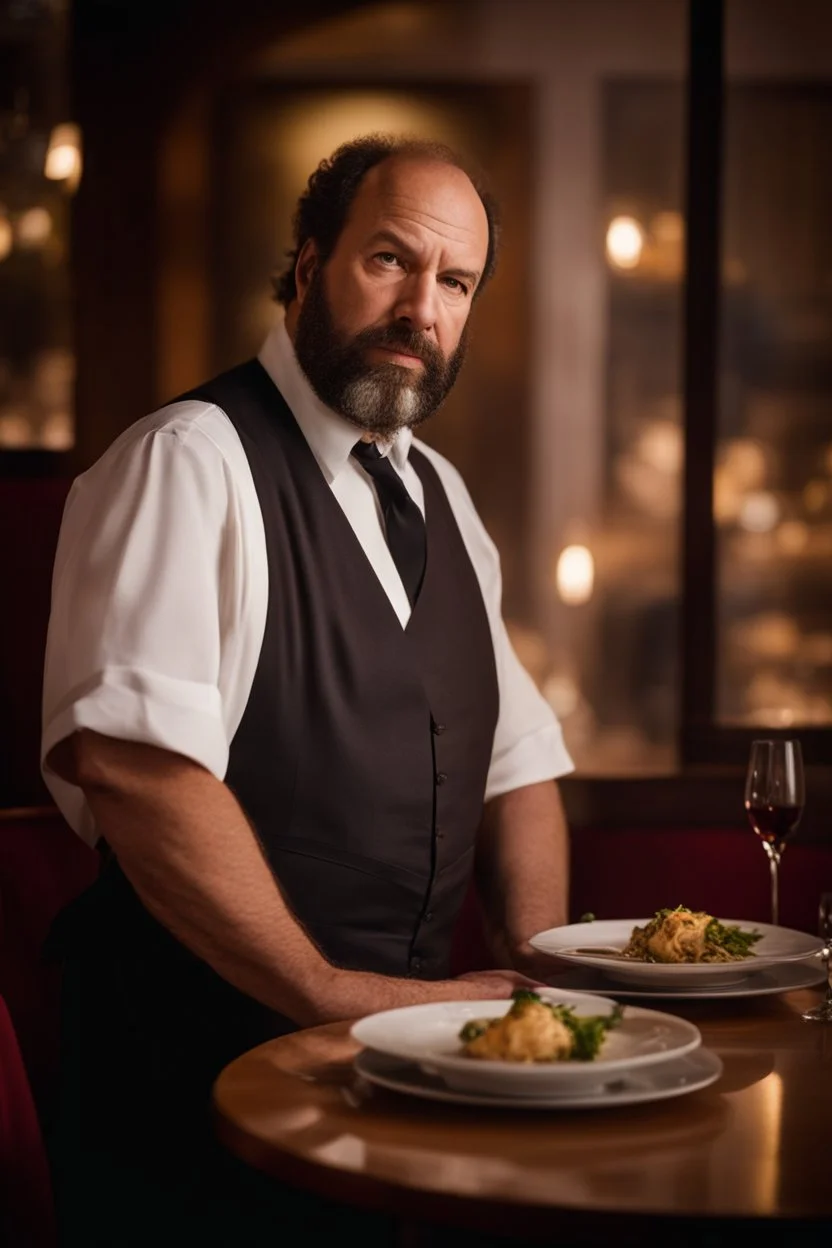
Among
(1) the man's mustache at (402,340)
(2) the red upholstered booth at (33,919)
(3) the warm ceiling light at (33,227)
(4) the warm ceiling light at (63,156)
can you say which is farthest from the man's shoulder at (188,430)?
(3) the warm ceiling light at (33,227)

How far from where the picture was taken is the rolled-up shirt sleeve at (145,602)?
1.59 m

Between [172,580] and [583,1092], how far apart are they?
2.40 feet

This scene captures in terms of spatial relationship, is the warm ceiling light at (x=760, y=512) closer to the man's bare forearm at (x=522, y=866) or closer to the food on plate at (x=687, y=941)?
the man's bare forearm at (x=522, y=866)

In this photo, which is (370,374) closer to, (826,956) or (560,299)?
(826,956)

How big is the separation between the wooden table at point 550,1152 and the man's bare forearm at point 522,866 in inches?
28.3

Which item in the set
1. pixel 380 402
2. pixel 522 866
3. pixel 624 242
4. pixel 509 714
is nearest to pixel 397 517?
pixel 380 402

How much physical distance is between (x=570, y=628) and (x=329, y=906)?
342 centimetres

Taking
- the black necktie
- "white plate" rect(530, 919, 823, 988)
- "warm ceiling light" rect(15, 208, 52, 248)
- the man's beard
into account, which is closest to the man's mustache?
the man's beard

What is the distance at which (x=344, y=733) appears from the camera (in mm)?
1820

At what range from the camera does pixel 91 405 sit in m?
3.86

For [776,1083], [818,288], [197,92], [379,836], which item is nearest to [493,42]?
[197,92]

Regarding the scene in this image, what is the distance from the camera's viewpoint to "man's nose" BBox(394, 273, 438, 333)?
1977mm

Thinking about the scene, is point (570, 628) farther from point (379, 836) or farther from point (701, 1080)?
point (701, 1080)

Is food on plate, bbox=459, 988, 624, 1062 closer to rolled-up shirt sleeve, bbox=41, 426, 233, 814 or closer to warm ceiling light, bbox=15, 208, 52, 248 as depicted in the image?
rolled-up shirt sleeve, bbox=41, 426, 233, 814
